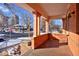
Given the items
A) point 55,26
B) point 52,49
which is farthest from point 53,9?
point 52,49

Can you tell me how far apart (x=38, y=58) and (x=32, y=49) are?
309 mm

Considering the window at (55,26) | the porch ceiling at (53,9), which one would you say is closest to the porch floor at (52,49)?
the window at (55,26)

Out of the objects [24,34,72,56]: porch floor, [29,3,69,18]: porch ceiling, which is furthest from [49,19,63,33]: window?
[24,34,72,56]: porch floor

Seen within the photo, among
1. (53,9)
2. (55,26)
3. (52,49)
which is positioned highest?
(53,9)

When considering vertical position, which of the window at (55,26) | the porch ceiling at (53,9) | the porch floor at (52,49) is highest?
the porch ceiling at (53,9)

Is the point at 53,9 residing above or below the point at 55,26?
above

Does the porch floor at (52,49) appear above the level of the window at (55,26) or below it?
below

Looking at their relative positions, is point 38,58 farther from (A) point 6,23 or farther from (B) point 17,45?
(A) point 6,23

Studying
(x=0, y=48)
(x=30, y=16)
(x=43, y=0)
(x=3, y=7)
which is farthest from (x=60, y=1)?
(x=0, y=48)

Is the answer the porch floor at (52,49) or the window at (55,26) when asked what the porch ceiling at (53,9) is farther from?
the porch floor at (52,49)

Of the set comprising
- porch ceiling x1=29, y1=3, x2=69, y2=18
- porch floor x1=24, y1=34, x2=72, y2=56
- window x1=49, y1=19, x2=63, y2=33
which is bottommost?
porch floor x1=24, y1=34, x2=72, y2=56

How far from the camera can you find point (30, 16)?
13.3ft

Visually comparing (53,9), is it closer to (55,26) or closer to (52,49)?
(55,26)

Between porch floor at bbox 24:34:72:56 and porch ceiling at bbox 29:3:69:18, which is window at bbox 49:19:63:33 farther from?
porch floor at bbox 24:34:72:56
